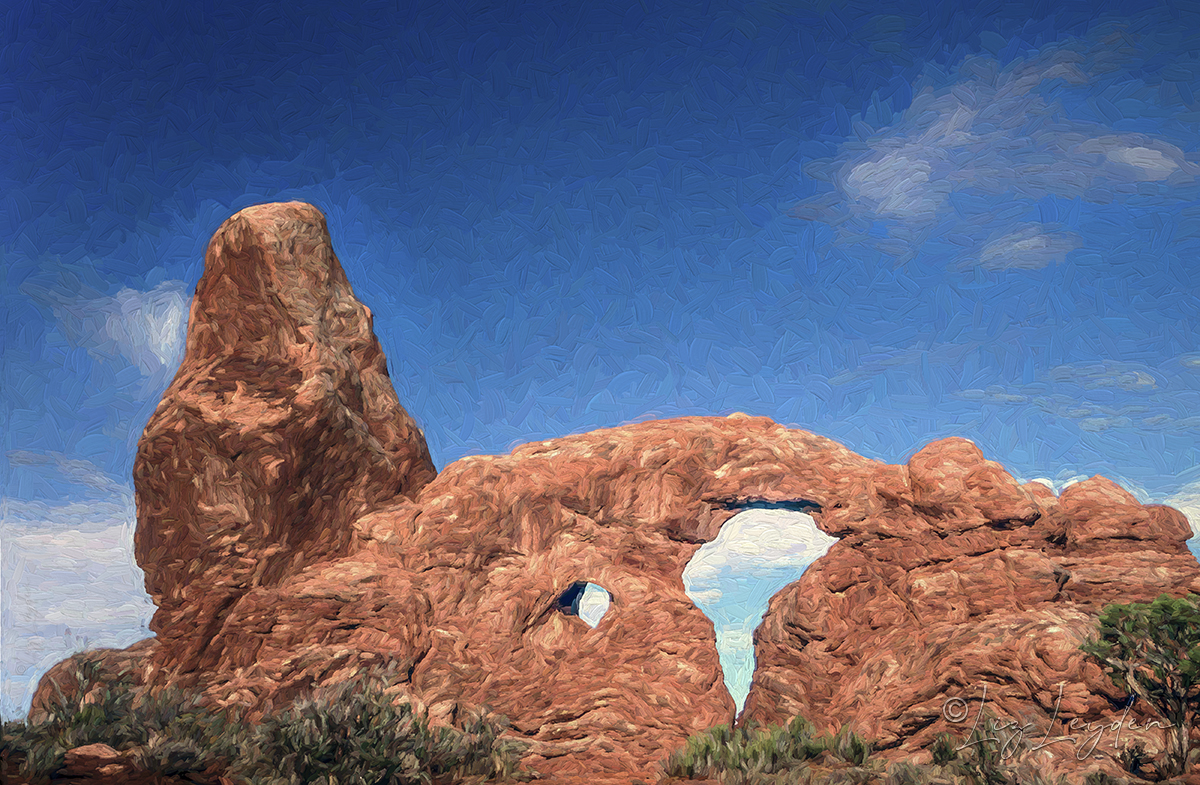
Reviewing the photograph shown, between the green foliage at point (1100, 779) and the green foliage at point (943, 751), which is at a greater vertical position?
the green foliage at point (943, 751)

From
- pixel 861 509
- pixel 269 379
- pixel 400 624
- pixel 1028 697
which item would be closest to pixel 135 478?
pixel 269 379

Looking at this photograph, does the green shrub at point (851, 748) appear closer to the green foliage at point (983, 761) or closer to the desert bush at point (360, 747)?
the green foliage at point (983, 761)

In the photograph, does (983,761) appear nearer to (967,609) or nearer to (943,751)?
(943,751)

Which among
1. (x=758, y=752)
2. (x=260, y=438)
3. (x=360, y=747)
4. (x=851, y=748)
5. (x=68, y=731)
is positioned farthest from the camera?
(x=260, y=438)

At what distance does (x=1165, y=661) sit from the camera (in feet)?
47.5

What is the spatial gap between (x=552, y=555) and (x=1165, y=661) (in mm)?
12327

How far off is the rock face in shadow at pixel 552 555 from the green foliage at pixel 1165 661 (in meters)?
0.95

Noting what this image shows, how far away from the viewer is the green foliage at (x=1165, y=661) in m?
14.3

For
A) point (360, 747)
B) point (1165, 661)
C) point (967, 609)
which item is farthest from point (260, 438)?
point (1165, 661)

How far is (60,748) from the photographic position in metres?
12.2

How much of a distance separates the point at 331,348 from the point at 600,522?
26.7ft

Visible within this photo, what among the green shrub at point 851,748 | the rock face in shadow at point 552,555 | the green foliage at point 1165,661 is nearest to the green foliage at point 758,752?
the green shrub at point 851,748

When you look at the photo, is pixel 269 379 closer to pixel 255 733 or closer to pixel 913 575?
pixel 255 733

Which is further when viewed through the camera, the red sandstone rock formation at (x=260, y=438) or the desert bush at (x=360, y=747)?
the red sandstone rock formation at (x=260, y=438)
